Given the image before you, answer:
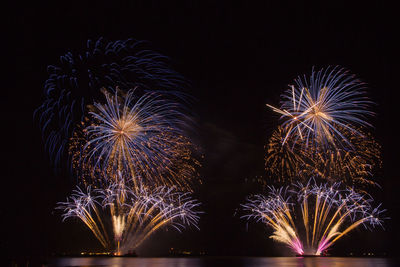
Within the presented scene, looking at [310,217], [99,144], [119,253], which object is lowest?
[119,253]

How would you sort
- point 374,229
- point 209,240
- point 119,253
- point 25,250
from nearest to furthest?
point 25,250, point 119,253, point 374,229, point 209,240

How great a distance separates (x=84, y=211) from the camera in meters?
46.5

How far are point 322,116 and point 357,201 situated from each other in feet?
47.1

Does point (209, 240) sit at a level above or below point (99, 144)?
below

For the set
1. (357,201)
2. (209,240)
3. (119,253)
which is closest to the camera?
(357,201)

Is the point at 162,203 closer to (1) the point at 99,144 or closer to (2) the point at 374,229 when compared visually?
(1) the point at 99,144

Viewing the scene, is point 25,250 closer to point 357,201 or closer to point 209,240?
point 357,201

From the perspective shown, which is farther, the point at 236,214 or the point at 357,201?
the point at 236,214

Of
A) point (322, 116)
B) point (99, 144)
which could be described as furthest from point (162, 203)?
point (322, 116)

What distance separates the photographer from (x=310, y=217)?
4953 cm

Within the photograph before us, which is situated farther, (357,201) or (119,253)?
(119,253)

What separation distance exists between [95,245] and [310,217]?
43.3m

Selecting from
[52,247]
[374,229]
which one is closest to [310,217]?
[374,229]

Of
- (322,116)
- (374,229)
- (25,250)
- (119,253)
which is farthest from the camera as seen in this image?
(374,229)
